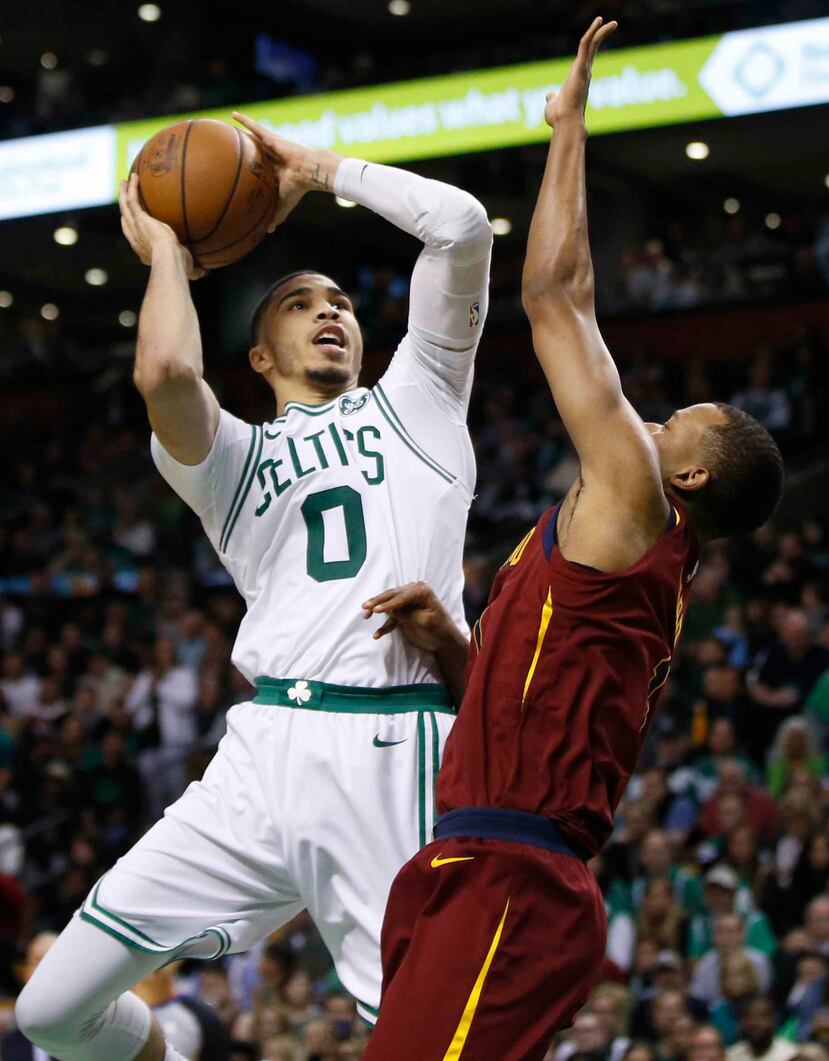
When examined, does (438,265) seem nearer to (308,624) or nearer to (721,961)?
(308,624)

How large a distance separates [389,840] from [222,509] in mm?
1031

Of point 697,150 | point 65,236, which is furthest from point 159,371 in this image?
point 65,236

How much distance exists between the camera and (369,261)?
877 inches

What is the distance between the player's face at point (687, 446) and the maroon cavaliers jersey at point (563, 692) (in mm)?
145

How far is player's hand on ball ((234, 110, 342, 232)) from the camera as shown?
14.9 feet

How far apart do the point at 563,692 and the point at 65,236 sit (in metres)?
18.6

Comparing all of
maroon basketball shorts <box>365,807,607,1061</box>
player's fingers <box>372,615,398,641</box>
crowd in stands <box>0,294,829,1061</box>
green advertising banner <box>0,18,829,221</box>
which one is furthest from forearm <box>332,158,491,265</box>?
green advertising banner <box>0,18,829,221</box>

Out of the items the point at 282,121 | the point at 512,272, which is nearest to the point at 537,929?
the point at 282,121

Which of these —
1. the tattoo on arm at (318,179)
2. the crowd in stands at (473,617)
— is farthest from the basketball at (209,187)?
the crowd in stands at (473,617)

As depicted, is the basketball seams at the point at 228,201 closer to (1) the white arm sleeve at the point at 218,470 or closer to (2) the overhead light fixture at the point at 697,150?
(1) the white arm sleeve at the point at 218,470

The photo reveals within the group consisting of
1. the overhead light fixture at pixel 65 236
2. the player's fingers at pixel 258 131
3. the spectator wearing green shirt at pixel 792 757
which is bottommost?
the spectator wearing green shirt at pixel 792 757

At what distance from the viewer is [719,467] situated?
3.75 m

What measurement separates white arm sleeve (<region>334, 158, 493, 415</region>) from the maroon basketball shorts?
4.86 feet

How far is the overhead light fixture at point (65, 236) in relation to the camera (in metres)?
20.4
